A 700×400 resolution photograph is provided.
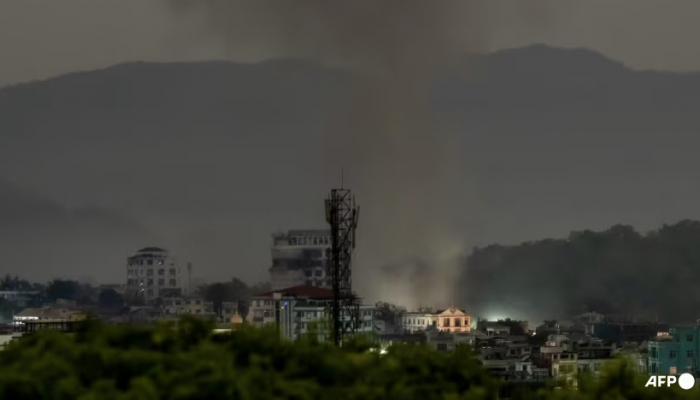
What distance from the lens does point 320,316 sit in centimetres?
3122

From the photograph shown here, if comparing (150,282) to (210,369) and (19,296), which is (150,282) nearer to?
(19,296)

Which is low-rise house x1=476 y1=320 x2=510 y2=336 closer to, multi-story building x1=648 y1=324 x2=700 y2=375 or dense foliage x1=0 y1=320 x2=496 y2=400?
multi-story building x1=648 y1=324 x2=700 y2=375

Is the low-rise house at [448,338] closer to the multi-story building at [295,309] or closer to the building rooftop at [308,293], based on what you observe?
the multi-story building at [295,309]

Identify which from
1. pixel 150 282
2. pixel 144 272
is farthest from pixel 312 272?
pixel 144 272

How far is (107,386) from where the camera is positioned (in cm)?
926

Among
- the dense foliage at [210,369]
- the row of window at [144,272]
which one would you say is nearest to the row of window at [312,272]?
the row of window at [144,272]

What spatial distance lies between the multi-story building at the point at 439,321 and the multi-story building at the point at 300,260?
500cm

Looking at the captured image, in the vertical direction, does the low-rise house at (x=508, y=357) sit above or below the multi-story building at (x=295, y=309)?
below

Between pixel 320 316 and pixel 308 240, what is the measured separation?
1632 cm

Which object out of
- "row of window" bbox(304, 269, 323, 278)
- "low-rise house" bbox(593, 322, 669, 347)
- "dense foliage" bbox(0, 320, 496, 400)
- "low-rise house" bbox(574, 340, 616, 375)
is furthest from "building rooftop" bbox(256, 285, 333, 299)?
"dense foliage" bbox(0, 320, 496, 400)

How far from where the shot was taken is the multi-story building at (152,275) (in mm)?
47656

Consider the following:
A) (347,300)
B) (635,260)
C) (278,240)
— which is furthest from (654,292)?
(347,300)

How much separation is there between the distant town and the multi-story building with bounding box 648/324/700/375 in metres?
0.02

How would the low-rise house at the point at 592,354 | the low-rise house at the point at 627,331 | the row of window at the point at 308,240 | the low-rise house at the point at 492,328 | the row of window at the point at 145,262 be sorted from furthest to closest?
the row of window at the point at 145,262, the row of window at the point at 308,240, the low-rise house at the point at 492,328, the low-rise house at the point at 627,331, the low-rise house at the point at 592,354
